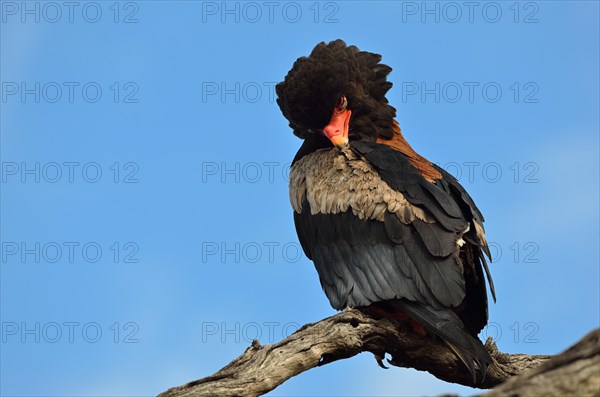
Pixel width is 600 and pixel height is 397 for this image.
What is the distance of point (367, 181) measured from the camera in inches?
310

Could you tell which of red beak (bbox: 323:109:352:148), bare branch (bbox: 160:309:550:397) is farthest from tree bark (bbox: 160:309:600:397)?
red beak (bbox: 323:109:352:148)

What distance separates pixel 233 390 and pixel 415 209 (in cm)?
229

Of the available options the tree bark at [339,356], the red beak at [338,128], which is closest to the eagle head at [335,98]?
the red beak at [338,128]

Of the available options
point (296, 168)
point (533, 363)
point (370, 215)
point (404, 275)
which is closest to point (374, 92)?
point (296, 168)

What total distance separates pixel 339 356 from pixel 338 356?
0.01 m

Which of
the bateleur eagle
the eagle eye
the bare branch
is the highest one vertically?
the eagle eye

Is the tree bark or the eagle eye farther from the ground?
the eagle eye

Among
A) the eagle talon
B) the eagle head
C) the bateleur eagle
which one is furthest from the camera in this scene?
the eagle head

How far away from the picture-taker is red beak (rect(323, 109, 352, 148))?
8.45 m

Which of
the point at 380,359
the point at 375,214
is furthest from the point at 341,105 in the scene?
the point at 380,359

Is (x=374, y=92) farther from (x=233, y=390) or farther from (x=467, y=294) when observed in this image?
(x=233, y=390)

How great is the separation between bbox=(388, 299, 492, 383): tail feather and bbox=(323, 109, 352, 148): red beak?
189 cm

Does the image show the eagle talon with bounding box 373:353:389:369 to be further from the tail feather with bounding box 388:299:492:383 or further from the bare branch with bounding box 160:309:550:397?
A: the tail feather with bounding box 388:299:492:383

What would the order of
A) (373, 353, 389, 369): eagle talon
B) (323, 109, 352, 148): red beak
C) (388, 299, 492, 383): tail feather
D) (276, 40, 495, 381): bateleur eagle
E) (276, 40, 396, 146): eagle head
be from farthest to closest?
(276, 40, 396, 146): eagle head → (323, 109, 352, 148): red beak → (373, 353, 389, 369): eagle talon → (276, 40, 495, 381): bateleur eagle → (388, 299, 492, 383): tail feather
